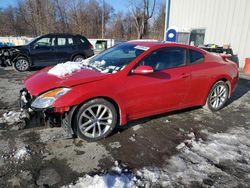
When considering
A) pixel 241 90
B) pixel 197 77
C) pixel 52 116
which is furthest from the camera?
pixel 241 90

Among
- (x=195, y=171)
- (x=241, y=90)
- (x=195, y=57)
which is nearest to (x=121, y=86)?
(x=195, y=171)

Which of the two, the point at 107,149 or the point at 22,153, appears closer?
the point at 22,153

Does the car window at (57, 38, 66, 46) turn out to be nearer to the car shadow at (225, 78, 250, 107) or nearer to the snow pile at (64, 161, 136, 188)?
the car shadow at (225, 78, 250, 107)

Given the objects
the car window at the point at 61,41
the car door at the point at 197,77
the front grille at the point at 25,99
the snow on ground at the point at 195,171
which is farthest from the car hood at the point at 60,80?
the car window at the point at 61,41

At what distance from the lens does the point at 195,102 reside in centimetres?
461

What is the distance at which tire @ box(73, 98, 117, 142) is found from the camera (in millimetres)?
3302

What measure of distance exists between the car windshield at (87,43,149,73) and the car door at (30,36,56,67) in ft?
18.0

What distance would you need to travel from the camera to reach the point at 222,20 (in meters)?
12.1

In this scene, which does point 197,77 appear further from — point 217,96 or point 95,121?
point 95,121

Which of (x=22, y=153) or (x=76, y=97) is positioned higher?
(x=76, y=97)

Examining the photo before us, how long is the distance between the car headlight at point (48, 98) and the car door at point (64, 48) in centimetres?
673

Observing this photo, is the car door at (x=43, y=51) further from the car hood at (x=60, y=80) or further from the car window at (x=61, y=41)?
the car hood at (x=60, y=80)

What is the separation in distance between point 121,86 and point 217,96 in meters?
2.57

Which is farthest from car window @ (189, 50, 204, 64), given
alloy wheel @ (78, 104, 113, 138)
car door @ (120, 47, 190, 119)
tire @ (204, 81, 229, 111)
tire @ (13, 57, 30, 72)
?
tire @ (13, 57, 30, 72)
